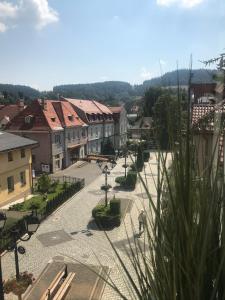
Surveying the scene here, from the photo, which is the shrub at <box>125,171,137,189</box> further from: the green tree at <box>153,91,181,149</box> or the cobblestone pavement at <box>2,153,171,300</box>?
the green tree at <box>153,91,181,149</box>

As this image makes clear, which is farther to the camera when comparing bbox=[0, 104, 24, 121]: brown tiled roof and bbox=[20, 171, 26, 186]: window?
bbox=[0, 104, 24, 121]: brown tiled roof

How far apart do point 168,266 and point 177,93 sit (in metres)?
1.05

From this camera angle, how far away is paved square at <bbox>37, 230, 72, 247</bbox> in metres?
17.9

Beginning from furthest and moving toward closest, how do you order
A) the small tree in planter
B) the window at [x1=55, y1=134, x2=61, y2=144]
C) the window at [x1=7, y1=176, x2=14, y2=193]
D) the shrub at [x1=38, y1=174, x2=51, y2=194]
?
the window at [x1=55, y1=134, x2=61, y2=144], the shrub at [x1=38, y1=174, x2=51, y2=194], the window at [x1=7, y1=176, x2=14, y2=193], the small tree in planter

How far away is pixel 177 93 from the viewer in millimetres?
2057

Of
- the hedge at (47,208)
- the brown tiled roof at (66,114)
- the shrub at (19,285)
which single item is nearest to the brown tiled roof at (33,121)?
the brown tiled roof at (66,114)

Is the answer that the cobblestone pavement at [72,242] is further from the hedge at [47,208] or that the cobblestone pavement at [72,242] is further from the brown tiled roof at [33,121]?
the brown tiled roof at [33,121]

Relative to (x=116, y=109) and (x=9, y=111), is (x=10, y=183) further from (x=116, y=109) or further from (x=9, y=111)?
(x=116, y=109)

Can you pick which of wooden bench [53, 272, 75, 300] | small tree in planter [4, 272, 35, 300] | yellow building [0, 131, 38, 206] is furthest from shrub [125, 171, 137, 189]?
small tree in planter [4, 272, 35, 300]

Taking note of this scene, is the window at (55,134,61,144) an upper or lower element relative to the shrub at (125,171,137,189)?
upper

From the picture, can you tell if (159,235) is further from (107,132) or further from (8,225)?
(107,132)

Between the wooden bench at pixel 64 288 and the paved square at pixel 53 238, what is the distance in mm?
4550

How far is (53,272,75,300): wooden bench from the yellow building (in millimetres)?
10730

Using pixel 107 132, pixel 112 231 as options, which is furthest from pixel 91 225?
pixel 107 132
